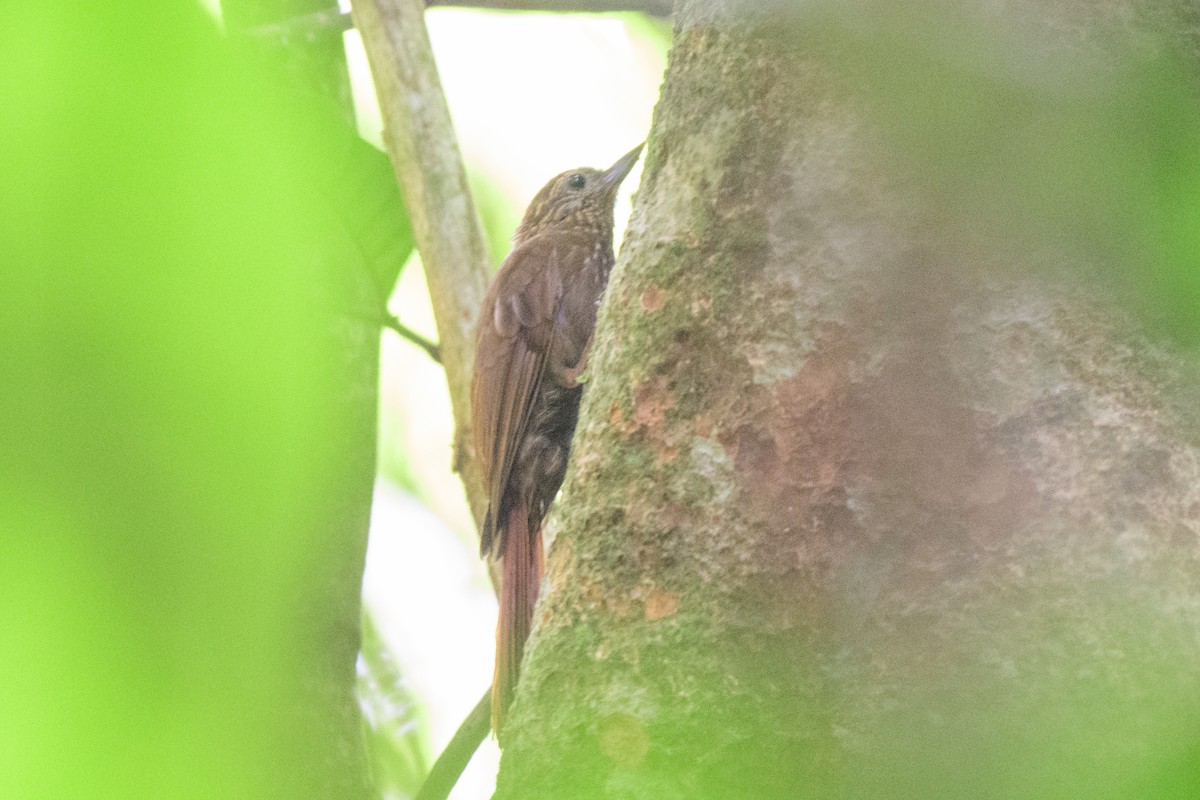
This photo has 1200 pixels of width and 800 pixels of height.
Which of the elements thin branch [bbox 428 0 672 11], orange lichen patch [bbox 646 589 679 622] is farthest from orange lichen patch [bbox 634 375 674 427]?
thin branch [bbox 428 0 672 11]

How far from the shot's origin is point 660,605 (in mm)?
916

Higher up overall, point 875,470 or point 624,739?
point 875,470

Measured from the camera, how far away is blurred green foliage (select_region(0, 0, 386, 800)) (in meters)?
0.26

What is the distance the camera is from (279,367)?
1.10 feet

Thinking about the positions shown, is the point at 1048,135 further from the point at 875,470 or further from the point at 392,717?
the point at 392,717

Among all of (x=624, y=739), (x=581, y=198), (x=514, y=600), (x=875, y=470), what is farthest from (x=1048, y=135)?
(x=581, y=198)

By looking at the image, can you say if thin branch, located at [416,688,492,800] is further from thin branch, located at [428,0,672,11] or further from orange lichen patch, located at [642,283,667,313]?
thin branch, located at [428,0,672,11]

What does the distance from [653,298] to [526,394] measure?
58.8 inches

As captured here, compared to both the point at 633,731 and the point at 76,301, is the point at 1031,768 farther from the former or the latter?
the point at 76,301

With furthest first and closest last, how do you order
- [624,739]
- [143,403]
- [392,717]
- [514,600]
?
[514,600]
[392,717]
[624,739]
[143,403]

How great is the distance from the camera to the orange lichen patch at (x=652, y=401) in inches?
40.9

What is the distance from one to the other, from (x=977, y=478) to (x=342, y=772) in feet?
1.89

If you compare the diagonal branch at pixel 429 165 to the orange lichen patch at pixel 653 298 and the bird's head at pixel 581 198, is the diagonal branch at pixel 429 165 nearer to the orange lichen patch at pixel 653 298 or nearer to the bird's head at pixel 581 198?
the bird's head at pixel 581 198

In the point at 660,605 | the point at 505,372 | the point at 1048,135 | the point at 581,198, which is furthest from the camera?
the point at 581,198
